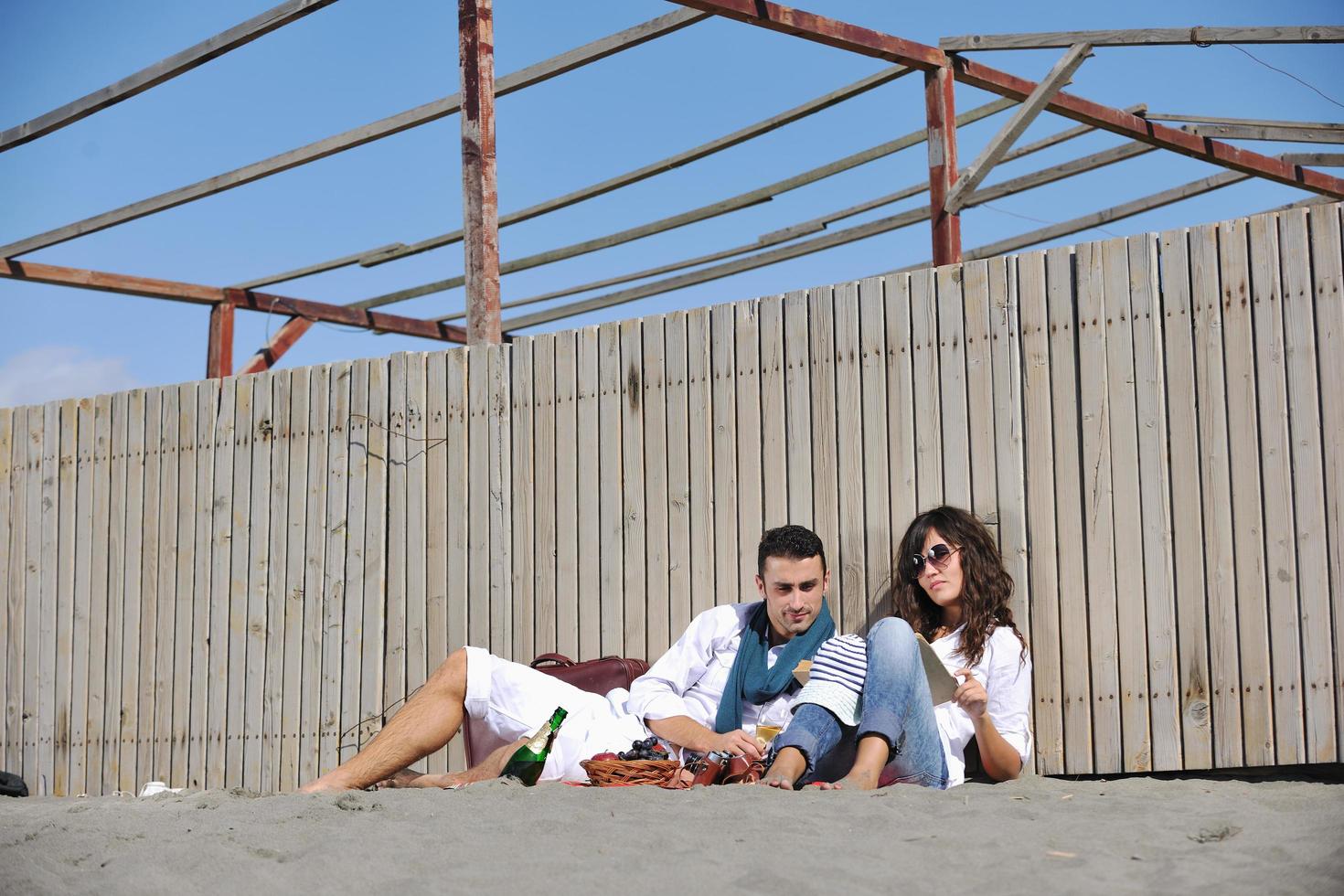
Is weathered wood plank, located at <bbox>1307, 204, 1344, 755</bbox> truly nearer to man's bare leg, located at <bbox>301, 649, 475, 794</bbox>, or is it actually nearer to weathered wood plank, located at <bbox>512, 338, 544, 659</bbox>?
man's bare leg, located at <bbox>301, 649, 475, 794</bbox>

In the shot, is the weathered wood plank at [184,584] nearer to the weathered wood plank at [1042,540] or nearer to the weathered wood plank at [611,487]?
the weathered wood plank at [611,487]

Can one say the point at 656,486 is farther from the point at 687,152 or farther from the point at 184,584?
the point at 687,152

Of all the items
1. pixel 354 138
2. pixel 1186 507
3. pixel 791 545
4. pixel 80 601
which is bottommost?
pixel 80 601

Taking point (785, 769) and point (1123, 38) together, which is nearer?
point (785, 769)

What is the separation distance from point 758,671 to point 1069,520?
1197mm

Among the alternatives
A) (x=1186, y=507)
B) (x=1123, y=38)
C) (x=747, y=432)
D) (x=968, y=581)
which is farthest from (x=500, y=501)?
(x=1123, y=38)

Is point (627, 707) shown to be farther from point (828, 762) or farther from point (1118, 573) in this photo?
point (1118, 573)

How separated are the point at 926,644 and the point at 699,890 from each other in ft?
5.85

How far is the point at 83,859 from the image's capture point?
3412 millimetres

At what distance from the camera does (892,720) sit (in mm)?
4199

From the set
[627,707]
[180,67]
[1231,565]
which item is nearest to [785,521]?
[627,707]

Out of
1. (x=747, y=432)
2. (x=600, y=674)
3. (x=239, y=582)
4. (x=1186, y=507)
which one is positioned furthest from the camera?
(x=239, y=582)

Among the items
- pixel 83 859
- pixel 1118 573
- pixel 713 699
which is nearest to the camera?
pixel 83 859

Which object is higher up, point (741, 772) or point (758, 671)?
point (758, 671)
